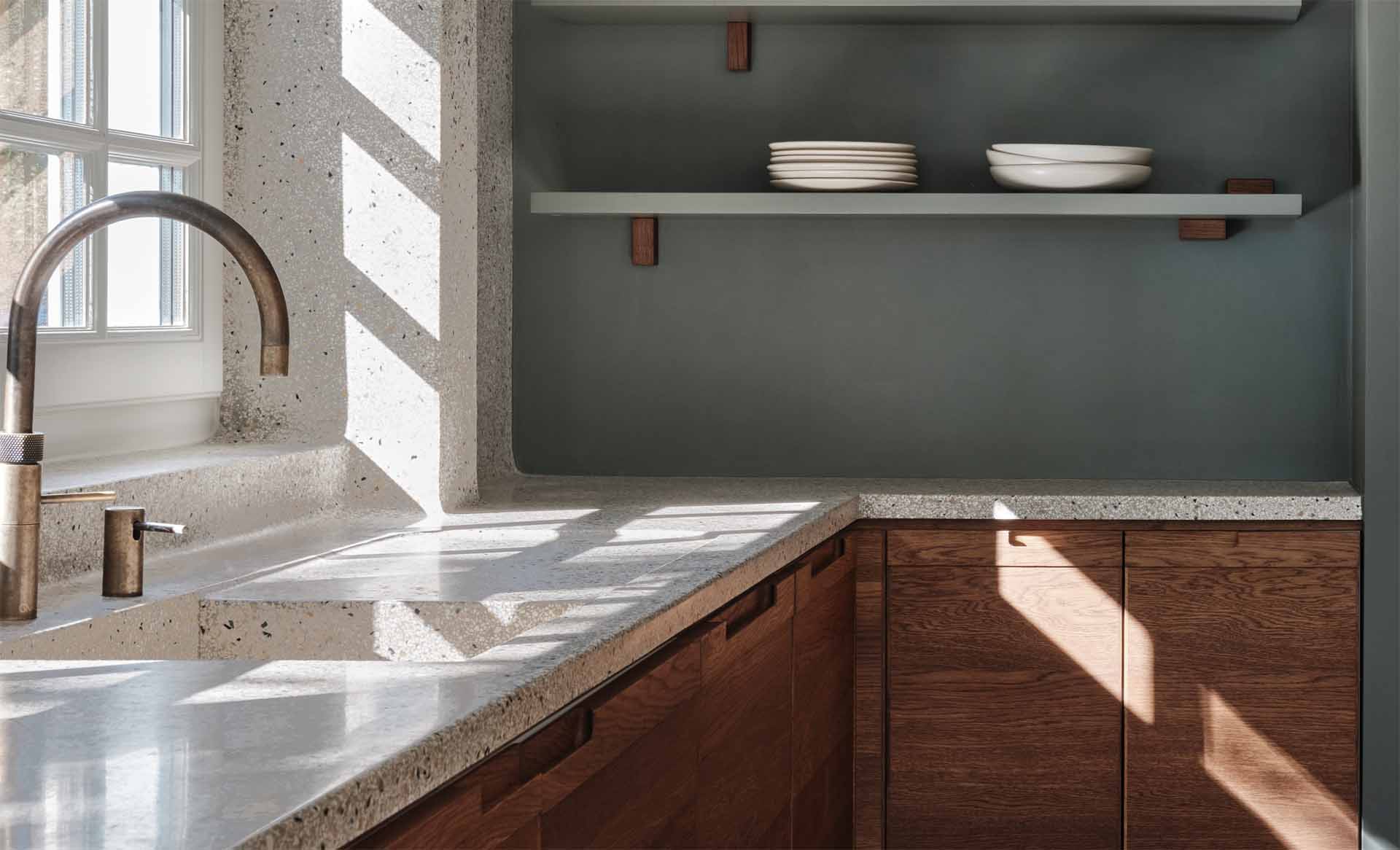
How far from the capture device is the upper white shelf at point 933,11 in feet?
9.64

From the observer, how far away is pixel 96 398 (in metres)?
2.12

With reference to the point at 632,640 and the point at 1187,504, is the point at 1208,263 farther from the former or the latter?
the point at 632,640

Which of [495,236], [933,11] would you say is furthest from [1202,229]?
[495,236]

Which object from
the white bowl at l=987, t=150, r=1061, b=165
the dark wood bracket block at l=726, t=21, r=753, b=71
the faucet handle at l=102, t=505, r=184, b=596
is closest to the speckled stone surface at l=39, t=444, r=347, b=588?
the faucet handle at l=102, t=505, r=184, b=596

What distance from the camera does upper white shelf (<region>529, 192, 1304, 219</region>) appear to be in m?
2.91

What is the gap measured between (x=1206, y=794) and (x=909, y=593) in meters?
0.66

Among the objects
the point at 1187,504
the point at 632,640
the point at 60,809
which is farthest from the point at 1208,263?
the point at 60,809

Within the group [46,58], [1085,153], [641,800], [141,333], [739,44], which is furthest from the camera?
[739,44]

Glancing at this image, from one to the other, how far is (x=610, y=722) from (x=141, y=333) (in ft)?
3.90

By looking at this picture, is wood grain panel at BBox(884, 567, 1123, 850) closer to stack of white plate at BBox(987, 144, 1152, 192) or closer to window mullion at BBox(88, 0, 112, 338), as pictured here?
stack of white plate at BBox(987, 144, 1152, 192)

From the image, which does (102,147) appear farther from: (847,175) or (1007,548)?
(1007,548)

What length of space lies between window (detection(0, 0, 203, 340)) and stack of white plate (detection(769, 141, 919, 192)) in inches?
45.1

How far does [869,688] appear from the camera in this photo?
273 centimetres

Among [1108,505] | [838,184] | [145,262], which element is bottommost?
[1108,505]
